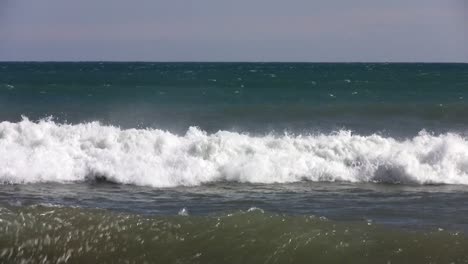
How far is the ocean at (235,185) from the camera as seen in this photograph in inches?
357

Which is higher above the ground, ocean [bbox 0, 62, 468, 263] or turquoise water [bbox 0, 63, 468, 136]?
turquoise water [bbox 0, 63, 468, 136]

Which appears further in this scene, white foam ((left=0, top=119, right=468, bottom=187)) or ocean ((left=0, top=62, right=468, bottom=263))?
white foam ((left=0, top=119, right=468, bottom=187))

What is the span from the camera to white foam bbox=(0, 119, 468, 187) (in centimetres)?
1494

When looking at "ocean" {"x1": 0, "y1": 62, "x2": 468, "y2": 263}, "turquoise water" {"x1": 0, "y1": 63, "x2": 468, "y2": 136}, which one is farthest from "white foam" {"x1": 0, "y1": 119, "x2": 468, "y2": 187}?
"turquoise water" {"x1": 0, "y1": 63, "x2": 468, "y2": 136}

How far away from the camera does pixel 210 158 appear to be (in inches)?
637

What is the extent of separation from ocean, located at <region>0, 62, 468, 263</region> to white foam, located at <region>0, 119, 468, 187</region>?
4 cm

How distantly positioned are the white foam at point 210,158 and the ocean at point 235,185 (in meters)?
0.04

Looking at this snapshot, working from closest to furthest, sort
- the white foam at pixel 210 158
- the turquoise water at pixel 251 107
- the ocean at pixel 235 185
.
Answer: the ocean at pixel 235 185 < the white foam at pixel 210 158 < the turquoise water at pixel 251 107

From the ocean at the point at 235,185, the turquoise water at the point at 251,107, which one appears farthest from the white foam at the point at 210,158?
the turquoise water at the point at 251,107

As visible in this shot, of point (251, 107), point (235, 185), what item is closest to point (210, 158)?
point (235, 185)

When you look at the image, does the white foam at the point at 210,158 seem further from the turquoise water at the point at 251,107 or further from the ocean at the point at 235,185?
the turquoise water at the point at 251,107

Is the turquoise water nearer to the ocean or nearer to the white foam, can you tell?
the ocean

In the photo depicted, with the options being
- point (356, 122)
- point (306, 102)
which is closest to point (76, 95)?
point (306, 102)

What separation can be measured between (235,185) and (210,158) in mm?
1979
